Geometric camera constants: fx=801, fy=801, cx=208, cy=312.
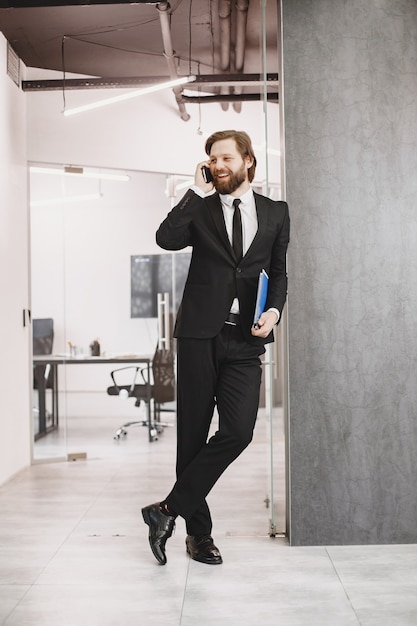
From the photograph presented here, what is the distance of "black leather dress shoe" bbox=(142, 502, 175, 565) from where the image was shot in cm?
322

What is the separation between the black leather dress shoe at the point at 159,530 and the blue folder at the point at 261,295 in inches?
34.3

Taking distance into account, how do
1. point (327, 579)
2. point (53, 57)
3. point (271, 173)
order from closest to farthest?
point (327, 579) → point (271, 173) → point (53, 57)

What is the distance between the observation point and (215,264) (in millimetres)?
3174

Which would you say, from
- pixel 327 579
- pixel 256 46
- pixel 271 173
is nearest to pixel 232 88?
pixel 256 46

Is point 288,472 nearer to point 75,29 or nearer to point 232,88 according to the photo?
point 75,29

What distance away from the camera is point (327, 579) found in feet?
9.84

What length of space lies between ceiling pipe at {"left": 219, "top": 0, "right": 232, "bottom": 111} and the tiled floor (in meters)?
3.66

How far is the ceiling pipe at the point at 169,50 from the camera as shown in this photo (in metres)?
5.60

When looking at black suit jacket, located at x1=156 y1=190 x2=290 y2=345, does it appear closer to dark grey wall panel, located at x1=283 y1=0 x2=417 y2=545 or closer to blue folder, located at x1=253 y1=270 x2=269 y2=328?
blue folder, located at x1=253 y1=270 x2=269 y2=328

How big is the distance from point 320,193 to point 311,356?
715 millimetres

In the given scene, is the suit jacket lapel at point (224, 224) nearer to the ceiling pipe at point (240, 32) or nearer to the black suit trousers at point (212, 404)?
the black suit trousers at point (212, 404)

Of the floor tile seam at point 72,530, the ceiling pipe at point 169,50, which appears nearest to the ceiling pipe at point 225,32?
the ceiling pipe at point 169,50

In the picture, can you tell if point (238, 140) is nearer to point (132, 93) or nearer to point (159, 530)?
point (159, 530)

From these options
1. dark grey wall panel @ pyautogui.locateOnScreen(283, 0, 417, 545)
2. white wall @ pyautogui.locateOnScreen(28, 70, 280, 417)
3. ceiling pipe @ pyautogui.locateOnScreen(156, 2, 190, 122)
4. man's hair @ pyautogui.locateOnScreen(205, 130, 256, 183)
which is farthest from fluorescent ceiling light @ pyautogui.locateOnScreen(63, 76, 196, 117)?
man's hair @ pyautogui.locateOnScreen(205, 130, 256, 183)
